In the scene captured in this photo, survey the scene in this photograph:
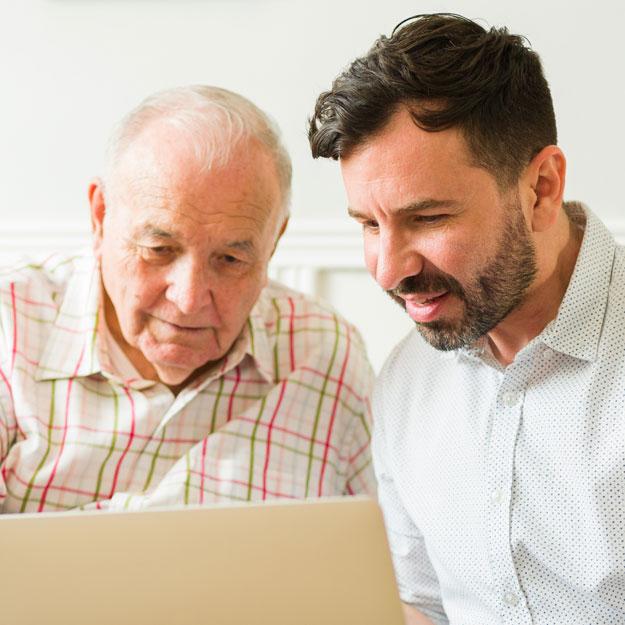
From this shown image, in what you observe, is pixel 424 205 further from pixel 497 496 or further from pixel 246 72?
pixel 246 72

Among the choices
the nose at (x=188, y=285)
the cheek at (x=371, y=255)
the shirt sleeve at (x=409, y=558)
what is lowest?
the shirt sleeve at (x=409, y=558)

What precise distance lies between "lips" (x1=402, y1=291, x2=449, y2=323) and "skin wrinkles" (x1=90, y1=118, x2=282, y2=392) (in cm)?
33

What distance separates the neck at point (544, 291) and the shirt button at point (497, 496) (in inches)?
7.6

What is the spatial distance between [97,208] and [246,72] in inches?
27.5

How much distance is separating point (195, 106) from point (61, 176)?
→ 0.79 metres

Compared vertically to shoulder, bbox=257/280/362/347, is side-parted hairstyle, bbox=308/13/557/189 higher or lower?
higher

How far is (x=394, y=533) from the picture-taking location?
55.8 inches

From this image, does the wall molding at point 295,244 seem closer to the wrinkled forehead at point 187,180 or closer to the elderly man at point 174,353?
the elderly man at point 174,353

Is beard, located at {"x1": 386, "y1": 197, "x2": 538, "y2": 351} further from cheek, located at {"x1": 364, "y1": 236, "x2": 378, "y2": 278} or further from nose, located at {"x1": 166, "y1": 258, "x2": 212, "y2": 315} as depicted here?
nose, located at {"x1": 166, "y1": 258, "x2": 212, "y2": 315}

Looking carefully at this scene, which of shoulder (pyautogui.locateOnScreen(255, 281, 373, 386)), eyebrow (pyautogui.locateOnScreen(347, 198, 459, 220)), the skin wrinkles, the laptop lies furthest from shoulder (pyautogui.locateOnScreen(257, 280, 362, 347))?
the laptop

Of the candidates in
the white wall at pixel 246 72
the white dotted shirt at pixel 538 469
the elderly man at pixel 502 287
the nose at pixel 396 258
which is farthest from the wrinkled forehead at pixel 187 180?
the white wall at pixel 246 72

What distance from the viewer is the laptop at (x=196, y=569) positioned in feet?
2.15

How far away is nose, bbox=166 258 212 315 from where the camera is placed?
1362 millimetres

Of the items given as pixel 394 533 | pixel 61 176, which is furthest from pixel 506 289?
pixel 61 176
